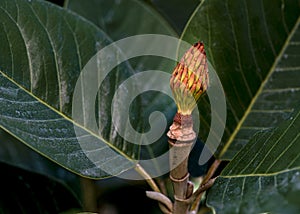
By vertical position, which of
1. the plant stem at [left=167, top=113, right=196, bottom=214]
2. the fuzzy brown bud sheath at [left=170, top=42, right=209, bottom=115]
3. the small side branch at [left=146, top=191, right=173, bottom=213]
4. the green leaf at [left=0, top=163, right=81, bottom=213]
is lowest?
the green leaf at [left=0, top=163, right=81, bottom=213]

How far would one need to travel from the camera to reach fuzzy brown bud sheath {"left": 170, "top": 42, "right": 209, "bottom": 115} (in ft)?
2.23

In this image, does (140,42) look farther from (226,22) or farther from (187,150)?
(187,150)

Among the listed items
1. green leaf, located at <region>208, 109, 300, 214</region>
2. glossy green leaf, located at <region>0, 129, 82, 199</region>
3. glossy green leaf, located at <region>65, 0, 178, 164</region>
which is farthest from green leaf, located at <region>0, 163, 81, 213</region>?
green leaf, located at <region>208, 109, 300, 214</region>

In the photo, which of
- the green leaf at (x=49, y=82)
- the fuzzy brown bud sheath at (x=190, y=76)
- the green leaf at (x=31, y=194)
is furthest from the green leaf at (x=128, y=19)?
the fuzzy brown bud sheath at (x=190, y=76)

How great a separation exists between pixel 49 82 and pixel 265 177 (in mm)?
376

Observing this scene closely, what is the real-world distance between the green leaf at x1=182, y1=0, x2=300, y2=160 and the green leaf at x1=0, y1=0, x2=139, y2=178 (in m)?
0.16

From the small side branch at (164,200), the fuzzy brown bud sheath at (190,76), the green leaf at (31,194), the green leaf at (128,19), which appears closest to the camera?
the fuzzy brown bud sheath at (190,76)

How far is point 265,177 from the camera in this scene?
0.65 m

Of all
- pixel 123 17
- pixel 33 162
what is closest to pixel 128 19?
pixel 123 17

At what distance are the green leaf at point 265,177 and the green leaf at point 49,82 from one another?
8.5 inches

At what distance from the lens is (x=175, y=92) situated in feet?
2.31

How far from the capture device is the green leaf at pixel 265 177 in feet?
1.86

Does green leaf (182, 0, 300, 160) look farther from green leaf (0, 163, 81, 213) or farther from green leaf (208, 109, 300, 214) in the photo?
green leaf (0, 163, 81, 213)

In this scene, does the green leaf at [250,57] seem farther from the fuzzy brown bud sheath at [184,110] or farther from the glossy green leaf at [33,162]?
the glossy green leaf at [33,162]
